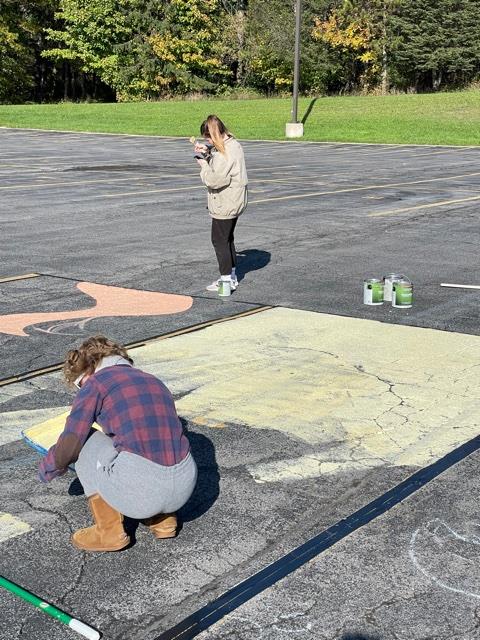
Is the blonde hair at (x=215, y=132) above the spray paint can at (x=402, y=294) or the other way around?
above

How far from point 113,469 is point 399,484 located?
73.5 inches

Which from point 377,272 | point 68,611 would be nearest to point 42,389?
point 68,611

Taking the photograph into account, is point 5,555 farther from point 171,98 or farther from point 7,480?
point 171,98

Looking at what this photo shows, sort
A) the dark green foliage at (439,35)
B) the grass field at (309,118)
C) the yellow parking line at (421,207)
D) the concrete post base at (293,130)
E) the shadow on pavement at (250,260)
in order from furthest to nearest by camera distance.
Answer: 1. the dark green foliage at (439,35)
2. the grass field at (309,118)
3. the concrete post base at (293,130)
4. the yellow parking line at (421,207)
5. the shadow on pavement at (250,260)

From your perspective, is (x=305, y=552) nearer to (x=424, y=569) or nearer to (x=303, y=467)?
(x=424, y=569)

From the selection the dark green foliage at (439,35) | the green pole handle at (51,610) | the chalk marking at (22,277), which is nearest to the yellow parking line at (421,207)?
the chalk marking at (22,277)

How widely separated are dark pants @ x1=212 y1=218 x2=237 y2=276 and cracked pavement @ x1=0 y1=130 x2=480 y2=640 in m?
0.37

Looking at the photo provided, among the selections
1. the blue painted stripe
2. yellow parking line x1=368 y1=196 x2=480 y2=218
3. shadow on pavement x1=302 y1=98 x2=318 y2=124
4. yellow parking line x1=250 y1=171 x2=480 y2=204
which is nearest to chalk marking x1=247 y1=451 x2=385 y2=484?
the blue painted stripe

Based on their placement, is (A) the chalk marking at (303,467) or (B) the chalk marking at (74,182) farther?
(B) the chalk marking at (74,182)

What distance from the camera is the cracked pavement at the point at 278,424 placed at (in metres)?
4.11

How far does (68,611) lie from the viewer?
13.2 ft

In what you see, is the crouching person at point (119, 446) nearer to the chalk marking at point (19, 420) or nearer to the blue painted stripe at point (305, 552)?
the blue painted stripe at point (305, 552)

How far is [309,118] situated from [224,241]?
40266 mm

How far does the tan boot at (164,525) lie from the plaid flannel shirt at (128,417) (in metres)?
0.42
